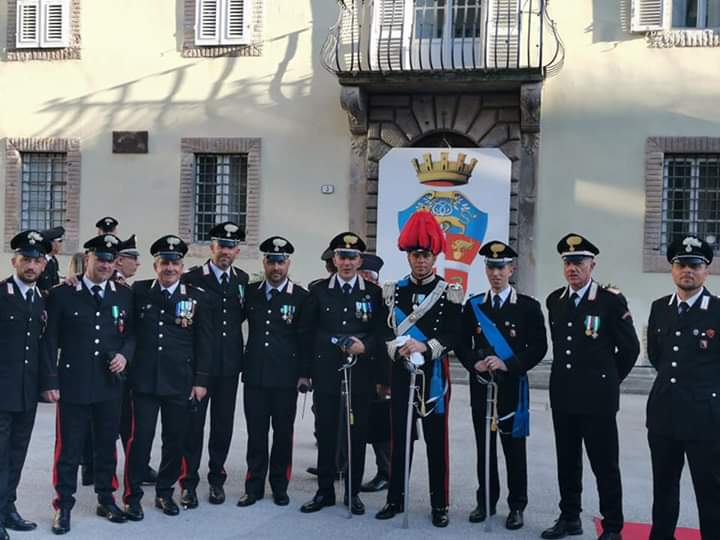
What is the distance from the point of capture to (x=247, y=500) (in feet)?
19.1

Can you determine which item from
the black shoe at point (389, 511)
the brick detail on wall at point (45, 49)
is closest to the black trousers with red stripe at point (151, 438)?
the black shoe at point (389, 511)

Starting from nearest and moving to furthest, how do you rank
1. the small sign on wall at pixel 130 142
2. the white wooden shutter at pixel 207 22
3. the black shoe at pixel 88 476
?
the black shoe at pixel 88 476, the white wooden shutter at pixel 207 22, the small sign on wall at pixel 130 142

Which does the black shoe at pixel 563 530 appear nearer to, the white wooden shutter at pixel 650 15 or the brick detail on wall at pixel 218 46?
the white wooden shutter at pixel 650 15

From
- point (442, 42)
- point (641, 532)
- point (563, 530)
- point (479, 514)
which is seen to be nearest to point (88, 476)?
point (479, 514)

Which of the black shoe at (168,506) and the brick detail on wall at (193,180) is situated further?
the brick detail on wall at (193,180)

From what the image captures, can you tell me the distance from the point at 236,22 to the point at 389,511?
29.4ft

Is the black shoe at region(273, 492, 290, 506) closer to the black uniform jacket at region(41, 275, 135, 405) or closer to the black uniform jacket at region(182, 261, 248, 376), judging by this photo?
the black uniform jacket at region(182, 261, 248, 376)

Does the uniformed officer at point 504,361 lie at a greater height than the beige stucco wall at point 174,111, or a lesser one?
lesser

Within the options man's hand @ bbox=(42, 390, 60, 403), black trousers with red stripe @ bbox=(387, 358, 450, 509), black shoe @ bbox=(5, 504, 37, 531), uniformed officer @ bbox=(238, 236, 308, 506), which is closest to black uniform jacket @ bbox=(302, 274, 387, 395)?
uniformed officer @ bbox=(238, 236, 308, 506)

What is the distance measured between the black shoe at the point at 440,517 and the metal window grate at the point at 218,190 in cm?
806

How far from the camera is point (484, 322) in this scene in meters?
5.59

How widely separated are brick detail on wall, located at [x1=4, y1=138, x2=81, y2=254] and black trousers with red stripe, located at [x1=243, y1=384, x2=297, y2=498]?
820 centimetres

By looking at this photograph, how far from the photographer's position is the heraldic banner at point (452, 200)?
1192 cm

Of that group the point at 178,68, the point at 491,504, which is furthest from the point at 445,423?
the point at 178,68
